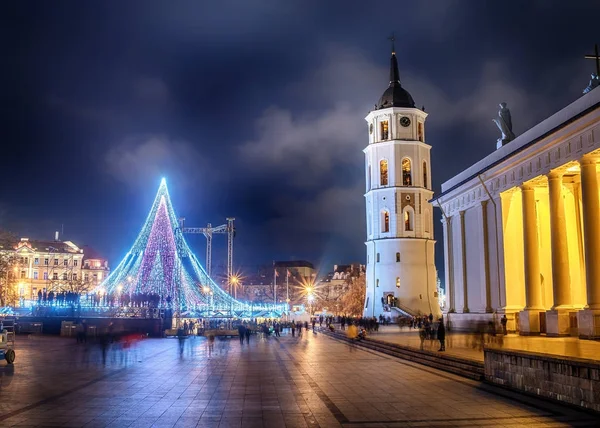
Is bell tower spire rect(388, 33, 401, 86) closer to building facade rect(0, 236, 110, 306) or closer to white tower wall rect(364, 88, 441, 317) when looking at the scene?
white tower wall rect(364, 88, 441, 317)

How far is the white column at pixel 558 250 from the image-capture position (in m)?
27.6

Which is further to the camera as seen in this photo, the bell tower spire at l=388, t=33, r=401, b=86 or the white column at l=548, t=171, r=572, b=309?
the bell tower spire at l=388, t=33, r=401, b=86

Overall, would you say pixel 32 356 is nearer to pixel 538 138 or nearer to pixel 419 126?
pixel 538 138

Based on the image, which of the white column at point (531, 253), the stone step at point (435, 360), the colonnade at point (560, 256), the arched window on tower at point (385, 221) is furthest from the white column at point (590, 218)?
the arched window on tower at point (385, 221)

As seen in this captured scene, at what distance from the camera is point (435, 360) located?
21.9 m

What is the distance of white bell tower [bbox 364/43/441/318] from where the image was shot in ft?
217

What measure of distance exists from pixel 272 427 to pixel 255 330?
43744mm

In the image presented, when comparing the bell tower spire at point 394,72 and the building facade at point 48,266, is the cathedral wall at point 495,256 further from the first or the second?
the building facade at point 48,266

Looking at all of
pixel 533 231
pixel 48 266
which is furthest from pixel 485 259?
pixel 48 266

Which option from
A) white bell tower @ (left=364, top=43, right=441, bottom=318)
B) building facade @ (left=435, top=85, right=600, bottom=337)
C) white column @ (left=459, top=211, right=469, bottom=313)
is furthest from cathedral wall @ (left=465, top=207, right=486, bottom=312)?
white bell tower @ (left=364, top=43, right=441, bottom=318)

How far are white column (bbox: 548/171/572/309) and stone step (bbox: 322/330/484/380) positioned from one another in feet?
24.4

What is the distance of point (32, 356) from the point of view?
26.4 metres

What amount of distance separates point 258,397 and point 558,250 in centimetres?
1908

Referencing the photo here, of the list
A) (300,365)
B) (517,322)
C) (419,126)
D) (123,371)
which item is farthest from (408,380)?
(419,126)
